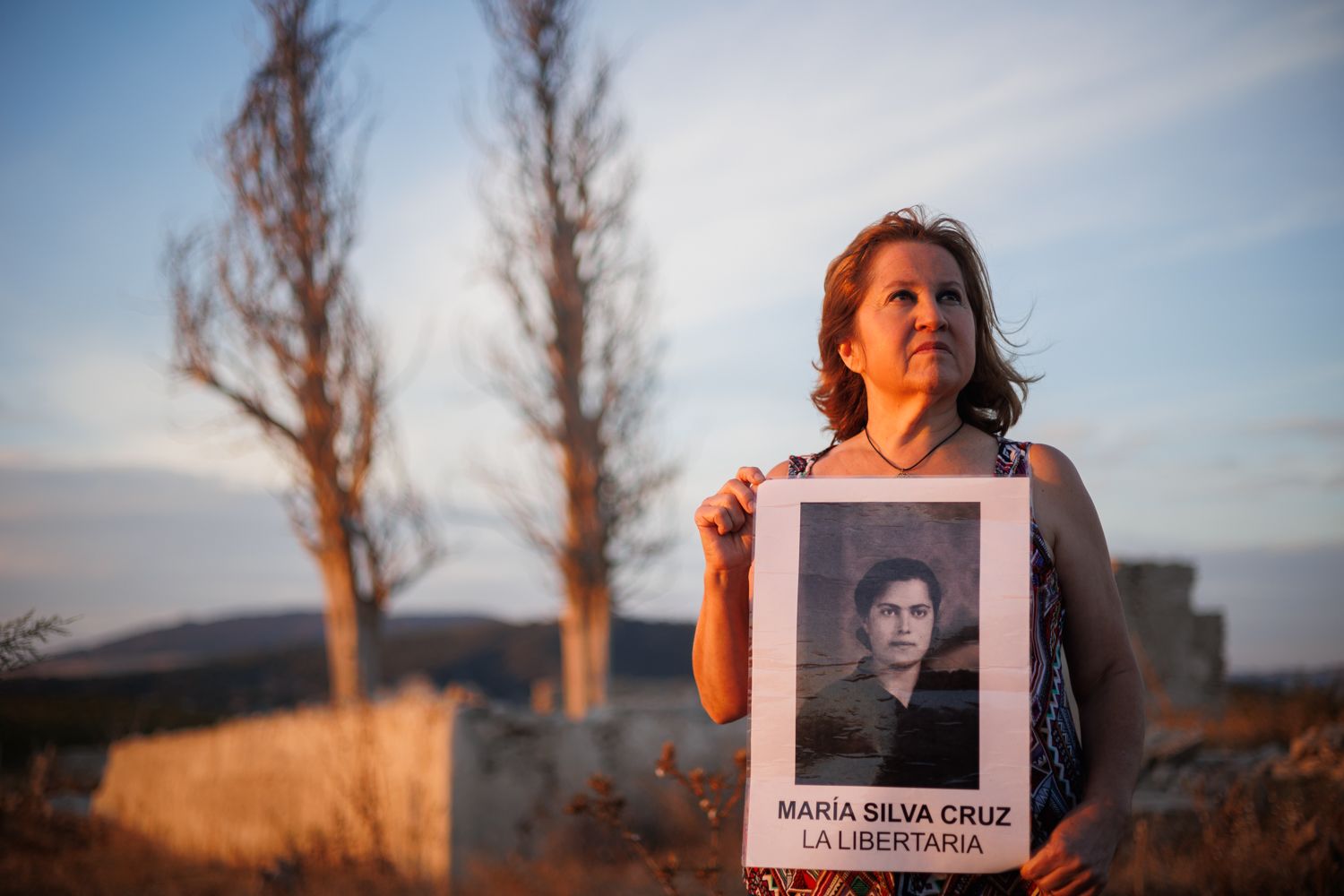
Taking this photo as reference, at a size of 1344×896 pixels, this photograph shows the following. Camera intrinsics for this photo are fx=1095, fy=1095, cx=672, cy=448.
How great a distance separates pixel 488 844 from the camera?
6902 mm

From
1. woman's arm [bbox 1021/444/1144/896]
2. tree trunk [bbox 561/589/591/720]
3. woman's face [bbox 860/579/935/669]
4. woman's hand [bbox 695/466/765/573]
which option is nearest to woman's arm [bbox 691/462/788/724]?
woman's hand [bbox 695/466/765/573]

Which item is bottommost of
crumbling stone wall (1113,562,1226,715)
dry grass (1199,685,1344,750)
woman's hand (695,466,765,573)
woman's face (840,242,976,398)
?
dry grass (1199,685,1344,750)

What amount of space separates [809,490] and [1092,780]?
61cm

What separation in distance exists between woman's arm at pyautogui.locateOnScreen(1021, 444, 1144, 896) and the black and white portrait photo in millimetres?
205

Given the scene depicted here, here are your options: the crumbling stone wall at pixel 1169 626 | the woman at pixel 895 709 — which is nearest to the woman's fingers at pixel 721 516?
the woman at pixel 895 709

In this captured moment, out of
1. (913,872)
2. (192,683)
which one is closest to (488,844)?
(913,872)

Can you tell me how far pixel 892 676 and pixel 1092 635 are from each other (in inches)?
14.8

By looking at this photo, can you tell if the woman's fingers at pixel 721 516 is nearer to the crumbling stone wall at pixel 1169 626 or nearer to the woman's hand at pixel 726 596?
the woman's hand at pixel 726 596

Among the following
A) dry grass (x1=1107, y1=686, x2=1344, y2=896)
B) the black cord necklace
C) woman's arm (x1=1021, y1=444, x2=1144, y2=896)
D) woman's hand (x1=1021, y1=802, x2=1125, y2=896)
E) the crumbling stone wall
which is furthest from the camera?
the crumbling stone wall

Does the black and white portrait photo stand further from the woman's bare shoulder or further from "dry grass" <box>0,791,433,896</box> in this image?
"dry grass" <box>0,791,433,896</box>

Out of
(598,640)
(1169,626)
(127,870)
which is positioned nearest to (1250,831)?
(1169,626)

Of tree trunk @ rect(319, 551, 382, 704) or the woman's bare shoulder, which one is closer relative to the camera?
the woman's bare shoulder

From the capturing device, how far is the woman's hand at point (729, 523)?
68.6 inches

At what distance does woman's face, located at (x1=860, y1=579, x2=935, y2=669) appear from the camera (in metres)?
1.59
